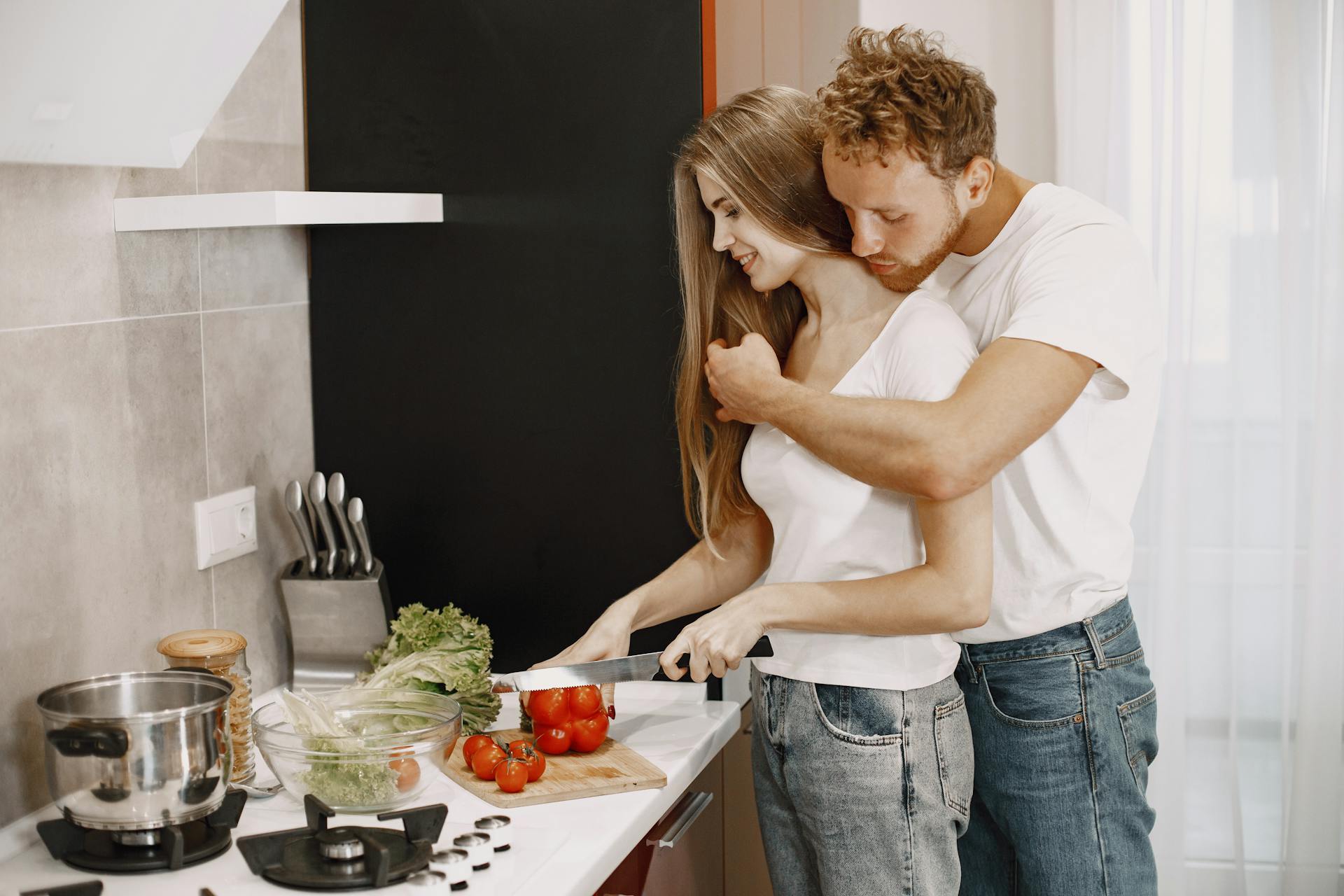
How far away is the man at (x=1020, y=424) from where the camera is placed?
1271 millimetres

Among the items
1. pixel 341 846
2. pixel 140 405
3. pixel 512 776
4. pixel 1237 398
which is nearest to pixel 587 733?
pixel 512 776

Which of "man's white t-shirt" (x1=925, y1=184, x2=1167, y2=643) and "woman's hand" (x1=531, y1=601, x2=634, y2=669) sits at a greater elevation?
"man's white t-shirt" (x1=925, y1=184, x2=1167, y2=643)

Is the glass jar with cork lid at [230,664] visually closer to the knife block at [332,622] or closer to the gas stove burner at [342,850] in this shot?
the gas stove burner at [342,850]

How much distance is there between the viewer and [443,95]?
1.83 metres

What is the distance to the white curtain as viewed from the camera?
2568 millimetres

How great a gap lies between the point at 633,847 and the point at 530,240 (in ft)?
2.91

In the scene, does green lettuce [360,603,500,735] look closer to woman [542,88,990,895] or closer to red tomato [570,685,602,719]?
red tomato [570,685,602,719]

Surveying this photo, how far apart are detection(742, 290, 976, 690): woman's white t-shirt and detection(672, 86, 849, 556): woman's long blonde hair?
155 mm

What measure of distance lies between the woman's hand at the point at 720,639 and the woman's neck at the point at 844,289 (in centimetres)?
35

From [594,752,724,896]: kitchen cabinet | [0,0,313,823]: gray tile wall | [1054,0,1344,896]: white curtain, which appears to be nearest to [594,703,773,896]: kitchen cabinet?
[594,752,724,896]: kitchen cabinet

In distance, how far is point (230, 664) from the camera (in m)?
1.49

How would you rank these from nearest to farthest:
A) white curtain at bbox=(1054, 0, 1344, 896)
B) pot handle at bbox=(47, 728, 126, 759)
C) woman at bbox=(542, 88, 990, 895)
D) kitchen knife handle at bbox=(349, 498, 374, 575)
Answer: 1. pot handle at bbox=(47, 728, 126, 759)
2. woman at bbox=(542, 88, 990, 895)
3. kitchen knife handle at bbox=(349, 498, 374, 575)
4. white curtain at bbox=(1054, 0, 1344, 896)


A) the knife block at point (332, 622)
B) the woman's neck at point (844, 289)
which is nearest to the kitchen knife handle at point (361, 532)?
the knife block at point (332, 622)

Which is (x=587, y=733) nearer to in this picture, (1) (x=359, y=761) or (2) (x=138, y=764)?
(1) (x=359, y=761)
